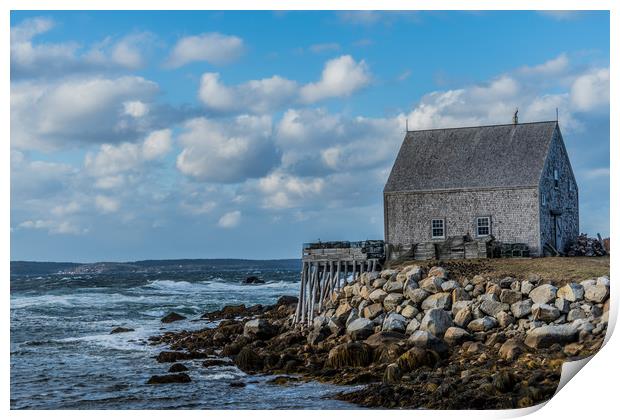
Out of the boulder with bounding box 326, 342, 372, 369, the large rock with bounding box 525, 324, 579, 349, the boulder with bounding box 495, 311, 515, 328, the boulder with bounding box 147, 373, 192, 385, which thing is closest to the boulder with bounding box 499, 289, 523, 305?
the boulder with bounding box 495, 311, 515, 328

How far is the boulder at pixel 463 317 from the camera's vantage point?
71.9 ft

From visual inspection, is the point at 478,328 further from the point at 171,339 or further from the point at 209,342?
the point at 171,339

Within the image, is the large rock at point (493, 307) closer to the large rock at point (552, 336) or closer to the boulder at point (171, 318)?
the large rock at point (552, 336)

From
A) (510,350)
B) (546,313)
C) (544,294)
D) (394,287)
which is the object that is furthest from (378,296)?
(510,350)

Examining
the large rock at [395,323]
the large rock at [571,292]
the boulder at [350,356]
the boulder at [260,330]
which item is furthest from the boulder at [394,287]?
the large rock at [571,292]

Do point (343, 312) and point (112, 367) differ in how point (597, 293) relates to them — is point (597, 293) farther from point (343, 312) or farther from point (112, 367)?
point (112, 367)

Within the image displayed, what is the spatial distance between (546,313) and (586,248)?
973 cm

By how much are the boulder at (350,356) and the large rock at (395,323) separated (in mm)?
1578

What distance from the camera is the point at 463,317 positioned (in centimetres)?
2195

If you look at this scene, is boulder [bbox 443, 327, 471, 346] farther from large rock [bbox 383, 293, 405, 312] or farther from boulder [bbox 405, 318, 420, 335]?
large rock [bbox 383, 293, 405, 312]

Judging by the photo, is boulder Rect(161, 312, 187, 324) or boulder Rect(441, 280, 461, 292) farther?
boulder Rect(161, 312, 187, 324)

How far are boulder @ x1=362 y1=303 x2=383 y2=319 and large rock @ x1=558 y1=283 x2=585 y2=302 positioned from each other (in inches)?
188

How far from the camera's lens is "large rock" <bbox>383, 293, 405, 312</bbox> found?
77.8 ft
